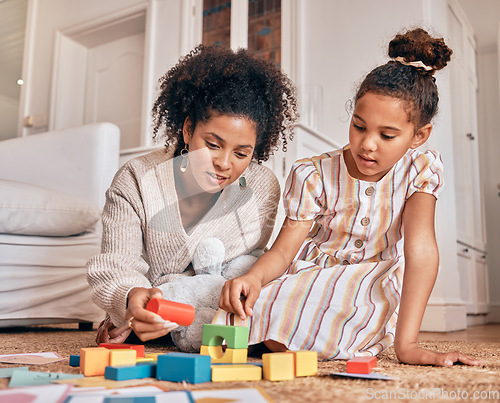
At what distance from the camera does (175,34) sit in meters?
2.48

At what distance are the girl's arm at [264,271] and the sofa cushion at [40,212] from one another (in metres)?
0.66

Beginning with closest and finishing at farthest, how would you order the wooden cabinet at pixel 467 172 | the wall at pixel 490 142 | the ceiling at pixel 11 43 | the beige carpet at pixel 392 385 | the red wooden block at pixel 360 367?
1. the beige carpet at pixel 392 385
2. the red wooden block at pixel 360 367
3. the wooden cabinet at pixel 467 172
4. the wall at pixel 490 142
5. the ceiling at pixel 11 43

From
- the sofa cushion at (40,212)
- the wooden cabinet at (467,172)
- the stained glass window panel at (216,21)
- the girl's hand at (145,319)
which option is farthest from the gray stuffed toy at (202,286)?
the stained glass window panel at (216,21)

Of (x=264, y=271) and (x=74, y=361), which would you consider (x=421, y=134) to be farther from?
(x=74, y=361)

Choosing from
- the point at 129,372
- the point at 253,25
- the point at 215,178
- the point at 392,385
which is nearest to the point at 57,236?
the point at 215,178

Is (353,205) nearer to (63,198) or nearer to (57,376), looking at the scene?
(57,376)

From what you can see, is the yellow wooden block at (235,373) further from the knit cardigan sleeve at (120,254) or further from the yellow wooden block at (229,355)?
the knit cardigan sleeve at (120,254)

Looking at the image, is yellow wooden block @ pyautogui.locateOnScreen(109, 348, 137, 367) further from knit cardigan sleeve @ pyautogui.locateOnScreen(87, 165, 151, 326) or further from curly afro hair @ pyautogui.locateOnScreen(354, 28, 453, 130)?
curly afro hair @ pyautogui.locateOnScreen(354, 28, 453, 130)

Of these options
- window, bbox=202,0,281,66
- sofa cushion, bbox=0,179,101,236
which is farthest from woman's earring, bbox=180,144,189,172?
window, bbox=202,0,281,66

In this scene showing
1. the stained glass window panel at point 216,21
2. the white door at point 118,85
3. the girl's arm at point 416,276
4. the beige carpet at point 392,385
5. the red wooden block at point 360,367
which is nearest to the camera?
the beige carpet at point 392,385

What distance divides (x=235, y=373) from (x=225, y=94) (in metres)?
0.46

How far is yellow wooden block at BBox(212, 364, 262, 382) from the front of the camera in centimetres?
49

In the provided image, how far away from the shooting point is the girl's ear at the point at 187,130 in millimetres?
832

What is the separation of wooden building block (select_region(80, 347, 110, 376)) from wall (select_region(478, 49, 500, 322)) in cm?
235
